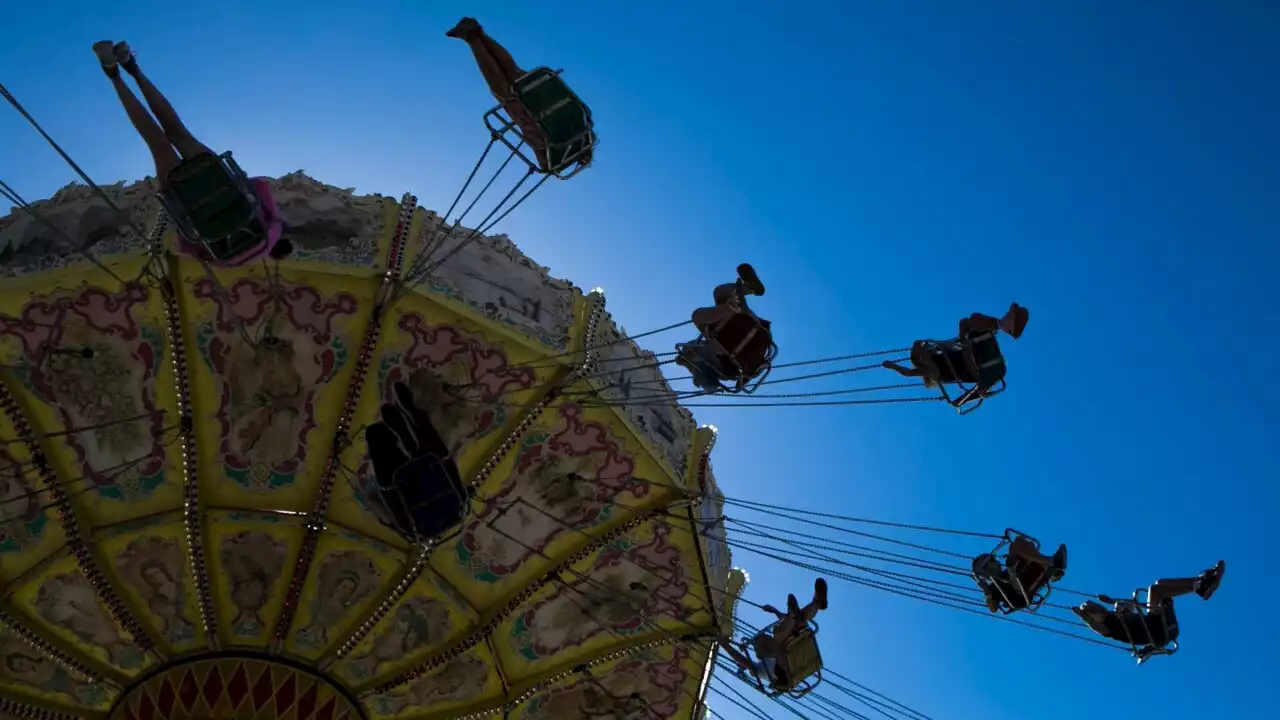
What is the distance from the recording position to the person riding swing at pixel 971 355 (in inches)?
390

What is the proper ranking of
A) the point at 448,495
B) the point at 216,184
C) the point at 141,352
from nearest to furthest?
the point at 216,184, the point at 448,495, the point at 141,352

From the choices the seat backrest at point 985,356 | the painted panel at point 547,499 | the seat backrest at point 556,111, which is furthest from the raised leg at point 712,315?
the seat backrest at point 985,356

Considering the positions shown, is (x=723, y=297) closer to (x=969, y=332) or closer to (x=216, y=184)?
(x=969, y=332)

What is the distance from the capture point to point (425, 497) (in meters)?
7.94

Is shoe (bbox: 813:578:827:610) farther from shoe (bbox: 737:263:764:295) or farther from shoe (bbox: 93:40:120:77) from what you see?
shoe (bbox: 93:40:120:77)

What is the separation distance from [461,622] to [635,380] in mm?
2524

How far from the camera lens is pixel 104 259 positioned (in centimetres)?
840

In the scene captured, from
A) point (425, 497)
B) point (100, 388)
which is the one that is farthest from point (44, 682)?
point (425, 497)

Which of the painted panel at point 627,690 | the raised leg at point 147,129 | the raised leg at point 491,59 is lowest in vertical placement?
the painted panel at point 627,690

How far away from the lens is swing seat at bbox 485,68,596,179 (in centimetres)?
813

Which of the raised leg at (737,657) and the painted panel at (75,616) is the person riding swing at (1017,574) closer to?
the raised leg at (737,657)

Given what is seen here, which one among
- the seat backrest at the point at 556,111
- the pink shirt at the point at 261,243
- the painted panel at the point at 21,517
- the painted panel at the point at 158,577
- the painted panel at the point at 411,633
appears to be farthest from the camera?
the painted panel at the point at 411,633

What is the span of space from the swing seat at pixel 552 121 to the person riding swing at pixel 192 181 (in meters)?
1.76

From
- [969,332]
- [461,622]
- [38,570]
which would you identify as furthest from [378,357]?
[969,332]
